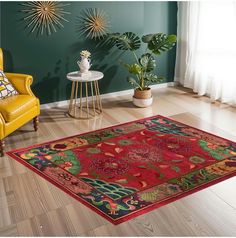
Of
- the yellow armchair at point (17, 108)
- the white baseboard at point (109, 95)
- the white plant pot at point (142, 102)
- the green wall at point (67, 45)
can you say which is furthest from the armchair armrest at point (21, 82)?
the white plant pot at point (142, 102)

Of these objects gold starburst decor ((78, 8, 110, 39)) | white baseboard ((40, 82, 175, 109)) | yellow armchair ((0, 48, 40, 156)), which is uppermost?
gold starburst decor ((78, 8, 110, 39))

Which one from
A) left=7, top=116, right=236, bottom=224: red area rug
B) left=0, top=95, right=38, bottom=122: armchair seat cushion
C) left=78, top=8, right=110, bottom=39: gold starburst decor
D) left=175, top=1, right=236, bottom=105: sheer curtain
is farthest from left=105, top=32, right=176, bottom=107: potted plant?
left=0, top=95, right=38, bottom=122: armchair seat cushion

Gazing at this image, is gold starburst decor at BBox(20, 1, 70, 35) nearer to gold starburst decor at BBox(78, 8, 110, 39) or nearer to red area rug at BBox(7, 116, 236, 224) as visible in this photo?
gold starburst decor at BBox(78, 8, 110, 39)

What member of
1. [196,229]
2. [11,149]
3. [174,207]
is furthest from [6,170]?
[196,229]

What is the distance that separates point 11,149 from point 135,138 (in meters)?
1.31

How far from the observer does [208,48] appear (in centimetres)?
566

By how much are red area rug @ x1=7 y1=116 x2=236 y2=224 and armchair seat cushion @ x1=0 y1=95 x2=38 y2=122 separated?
1.23 feet

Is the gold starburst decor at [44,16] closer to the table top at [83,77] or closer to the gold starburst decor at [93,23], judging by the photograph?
the gold starburst decor at [93,23]

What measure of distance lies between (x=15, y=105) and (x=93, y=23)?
1.84 metres

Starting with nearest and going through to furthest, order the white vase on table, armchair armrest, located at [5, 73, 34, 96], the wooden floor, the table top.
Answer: the wooden floor → armchair armrest, located at [5, 73, 34, 96] → the table top → the white vase on table

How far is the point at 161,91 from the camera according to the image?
609cm

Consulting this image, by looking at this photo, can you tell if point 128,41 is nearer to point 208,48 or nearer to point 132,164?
point 208,48

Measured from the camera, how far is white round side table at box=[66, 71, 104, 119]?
4.85 meters

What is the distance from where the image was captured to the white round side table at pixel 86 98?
4.85 m
